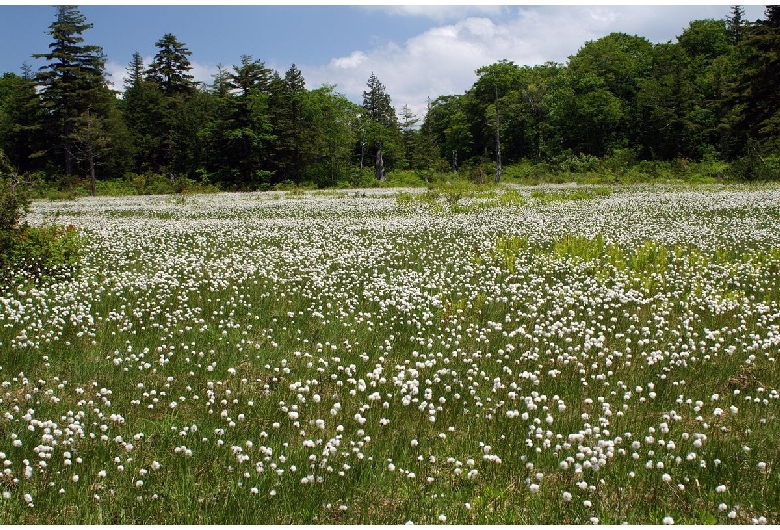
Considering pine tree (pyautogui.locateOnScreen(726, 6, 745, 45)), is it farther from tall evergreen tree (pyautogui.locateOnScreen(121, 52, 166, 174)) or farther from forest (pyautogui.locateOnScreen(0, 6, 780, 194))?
tall evergreen tree (pyautogui.locateOnScreen(121, 52, 166, 174))

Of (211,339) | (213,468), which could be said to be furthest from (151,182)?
(213,468)

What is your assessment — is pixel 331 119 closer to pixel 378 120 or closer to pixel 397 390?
pixel 378 120

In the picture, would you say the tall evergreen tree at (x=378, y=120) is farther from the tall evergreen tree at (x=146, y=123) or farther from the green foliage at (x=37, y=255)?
the green foliage at (x=37, y=255)

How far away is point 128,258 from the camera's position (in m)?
13.9

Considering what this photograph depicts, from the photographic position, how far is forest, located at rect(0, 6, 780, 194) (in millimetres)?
61625

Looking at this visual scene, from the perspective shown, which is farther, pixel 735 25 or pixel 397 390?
pixel 735 25

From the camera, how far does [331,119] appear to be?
72062mm

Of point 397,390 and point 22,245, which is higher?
point 22,245

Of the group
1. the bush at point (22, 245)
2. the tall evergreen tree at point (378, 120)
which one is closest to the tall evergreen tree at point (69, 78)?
the tall evergreen tree at point (378, 120)

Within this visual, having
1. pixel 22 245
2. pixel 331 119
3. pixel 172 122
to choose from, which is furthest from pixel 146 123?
pixel 22 245

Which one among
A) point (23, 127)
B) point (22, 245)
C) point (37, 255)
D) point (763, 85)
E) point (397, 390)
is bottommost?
Result: point (397, 390)

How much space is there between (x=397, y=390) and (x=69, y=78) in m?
67.9

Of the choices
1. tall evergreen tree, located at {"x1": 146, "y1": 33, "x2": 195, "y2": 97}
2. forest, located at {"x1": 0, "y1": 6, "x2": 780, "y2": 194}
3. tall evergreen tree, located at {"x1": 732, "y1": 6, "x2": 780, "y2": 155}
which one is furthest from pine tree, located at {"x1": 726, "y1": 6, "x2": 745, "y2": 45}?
tall evergreen tree, located at {"x1": 146, "y1": 33, "x2": 195, "y2": 97}

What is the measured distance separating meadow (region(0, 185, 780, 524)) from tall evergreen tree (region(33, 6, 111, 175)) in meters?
56.7
